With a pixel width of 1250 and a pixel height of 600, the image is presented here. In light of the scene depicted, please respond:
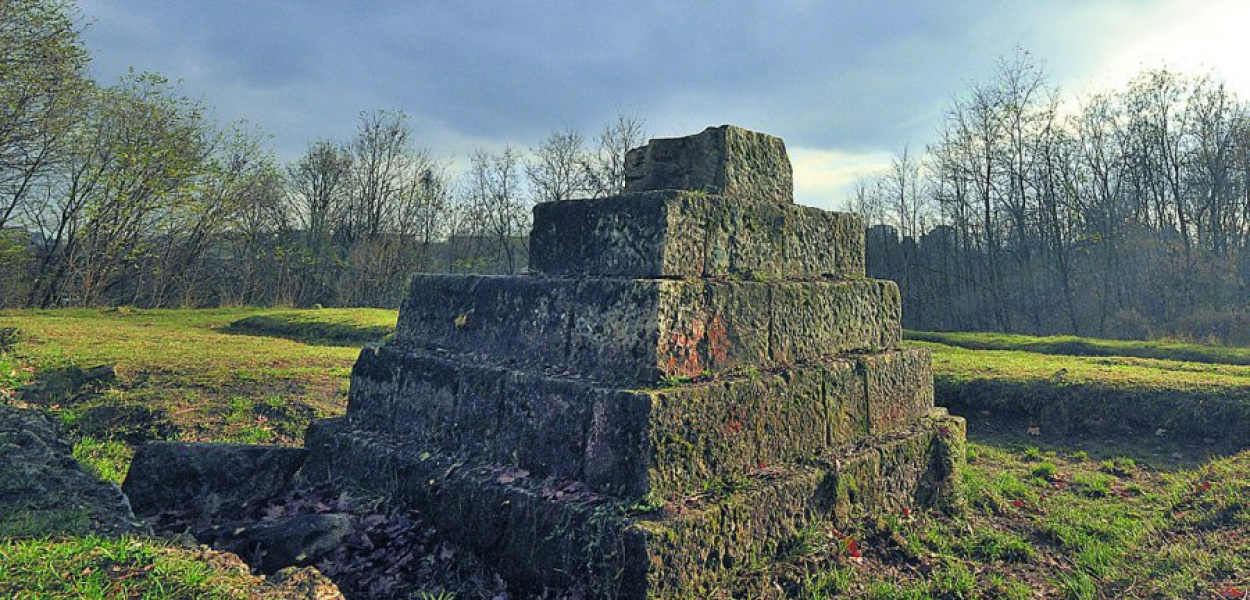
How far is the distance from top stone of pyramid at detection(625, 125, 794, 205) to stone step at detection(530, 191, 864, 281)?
168mm

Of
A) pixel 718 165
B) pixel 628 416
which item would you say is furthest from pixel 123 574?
pixel 718 165

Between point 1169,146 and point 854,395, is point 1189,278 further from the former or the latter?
point 854,395

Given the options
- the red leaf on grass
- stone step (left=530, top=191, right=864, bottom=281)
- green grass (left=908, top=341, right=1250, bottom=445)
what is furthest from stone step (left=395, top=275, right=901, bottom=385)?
green grass (left=908, top=341, right=1250, bottom=445)

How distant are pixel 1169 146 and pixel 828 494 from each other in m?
28.6

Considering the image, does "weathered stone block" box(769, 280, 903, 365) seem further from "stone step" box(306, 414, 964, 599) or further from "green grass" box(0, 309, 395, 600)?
"green grass" box(0, 309, 395, 600)

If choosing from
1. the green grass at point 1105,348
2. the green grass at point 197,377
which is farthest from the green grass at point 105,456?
the green grass at point 1105,348

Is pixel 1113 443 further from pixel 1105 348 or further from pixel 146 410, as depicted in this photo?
pixel 146 410

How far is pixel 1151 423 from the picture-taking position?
7375 millimetres

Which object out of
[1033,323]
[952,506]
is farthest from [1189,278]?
[952,506]

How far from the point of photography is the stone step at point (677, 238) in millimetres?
3262

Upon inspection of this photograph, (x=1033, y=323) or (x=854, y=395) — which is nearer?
(x=854, y=395)

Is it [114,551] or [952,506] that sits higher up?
[114,551]

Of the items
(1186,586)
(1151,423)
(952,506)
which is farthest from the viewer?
(1151,423)

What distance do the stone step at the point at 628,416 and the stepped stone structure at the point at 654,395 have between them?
1 centimetres
